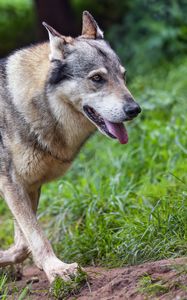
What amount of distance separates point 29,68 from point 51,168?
86 cm

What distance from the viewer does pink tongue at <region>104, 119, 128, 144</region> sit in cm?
530

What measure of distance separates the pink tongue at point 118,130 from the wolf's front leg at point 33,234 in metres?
0.88

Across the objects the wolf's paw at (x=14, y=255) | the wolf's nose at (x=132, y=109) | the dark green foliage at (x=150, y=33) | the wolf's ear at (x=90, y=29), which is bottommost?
the dark green foliage at (x=150, y=33)

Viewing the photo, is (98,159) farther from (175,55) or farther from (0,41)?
(0,41)

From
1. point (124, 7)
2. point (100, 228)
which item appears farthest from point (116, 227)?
point (124, 7)

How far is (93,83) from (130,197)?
172cm

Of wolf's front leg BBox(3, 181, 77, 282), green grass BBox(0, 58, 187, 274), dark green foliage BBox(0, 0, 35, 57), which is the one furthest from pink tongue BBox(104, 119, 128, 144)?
dark green foliage BBox(0, 0, 35, 57)

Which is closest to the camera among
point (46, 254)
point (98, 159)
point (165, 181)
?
point (46, 254)

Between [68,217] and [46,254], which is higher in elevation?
[46,254]

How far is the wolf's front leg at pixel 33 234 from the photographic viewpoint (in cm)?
508

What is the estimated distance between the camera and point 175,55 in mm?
11906

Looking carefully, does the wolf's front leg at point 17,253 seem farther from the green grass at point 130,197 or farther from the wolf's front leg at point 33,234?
the green grass at point 130,197

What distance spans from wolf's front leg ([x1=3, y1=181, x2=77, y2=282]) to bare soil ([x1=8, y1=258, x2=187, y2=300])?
174mm

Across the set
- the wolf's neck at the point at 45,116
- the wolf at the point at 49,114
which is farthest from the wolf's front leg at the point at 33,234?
the wolf's neck at the point at 45,116
